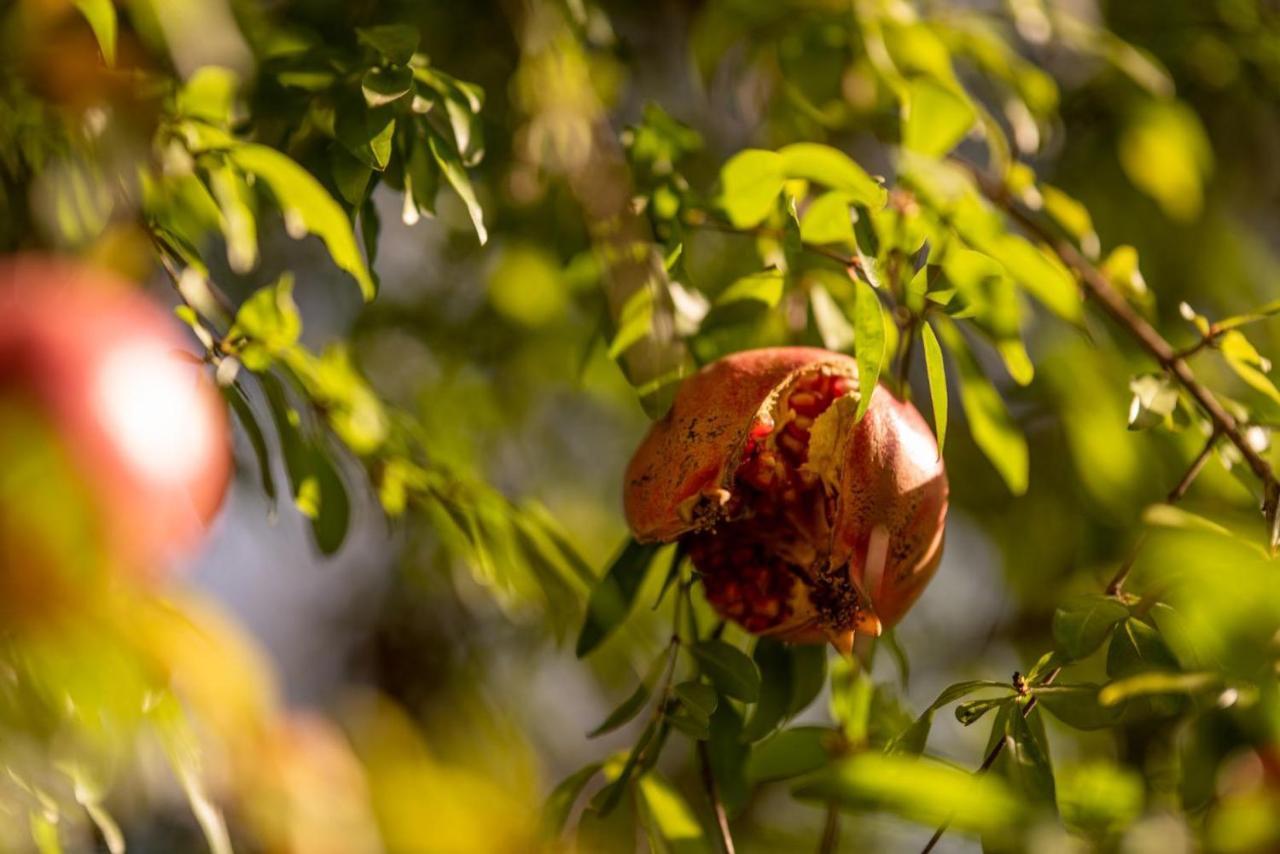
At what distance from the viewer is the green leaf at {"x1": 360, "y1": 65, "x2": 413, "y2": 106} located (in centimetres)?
63

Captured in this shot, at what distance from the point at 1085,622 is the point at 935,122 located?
0.35 meters

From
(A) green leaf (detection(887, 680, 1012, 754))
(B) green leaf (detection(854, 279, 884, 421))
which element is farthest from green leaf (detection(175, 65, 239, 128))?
(A) green leaf (detection(887, 680, 1012, 754))

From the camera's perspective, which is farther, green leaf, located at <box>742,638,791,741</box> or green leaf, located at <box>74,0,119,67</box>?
green leaf, located at <box>742,638,791,741</box>

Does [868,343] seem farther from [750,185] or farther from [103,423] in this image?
[103,423]

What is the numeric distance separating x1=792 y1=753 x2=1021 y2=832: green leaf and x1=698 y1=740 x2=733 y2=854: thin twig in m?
0.21

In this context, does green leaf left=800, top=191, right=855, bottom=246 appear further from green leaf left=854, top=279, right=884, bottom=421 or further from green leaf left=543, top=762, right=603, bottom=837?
green leaf left=543, top=762, right=603, bottom=837

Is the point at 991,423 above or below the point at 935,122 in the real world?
below

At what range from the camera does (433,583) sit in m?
1.39

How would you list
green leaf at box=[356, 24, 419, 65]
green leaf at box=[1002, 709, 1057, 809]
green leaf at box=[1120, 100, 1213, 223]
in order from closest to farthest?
green leaf at box=[1002, 709, 1057, 809], green leaf at box=[356, 24, 419, 65], green leaf at box=[1120, 100, 1213, 223]

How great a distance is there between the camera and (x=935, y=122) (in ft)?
2.64

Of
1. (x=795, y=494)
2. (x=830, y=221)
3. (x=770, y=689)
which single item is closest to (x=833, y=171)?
(x=830, y=221)

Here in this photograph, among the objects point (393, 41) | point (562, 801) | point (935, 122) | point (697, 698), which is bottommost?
point (562, 801)

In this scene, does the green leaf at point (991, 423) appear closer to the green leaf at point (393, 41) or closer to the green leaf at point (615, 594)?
the green leaf at point (615, 594)

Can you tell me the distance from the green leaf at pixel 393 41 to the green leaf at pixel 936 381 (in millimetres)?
260
